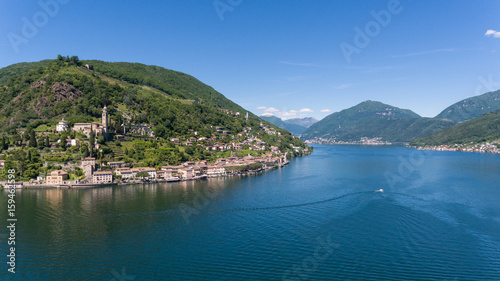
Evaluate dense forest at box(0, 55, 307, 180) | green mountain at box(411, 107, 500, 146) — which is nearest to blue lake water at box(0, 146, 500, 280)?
dense forest at box(0, 55, 307, 180)

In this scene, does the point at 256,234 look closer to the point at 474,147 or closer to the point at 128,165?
the point at 128,165

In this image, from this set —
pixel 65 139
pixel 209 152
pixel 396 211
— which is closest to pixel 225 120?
pixel 209 152

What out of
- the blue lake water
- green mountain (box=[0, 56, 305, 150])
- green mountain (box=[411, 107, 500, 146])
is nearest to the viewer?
the blue lake water

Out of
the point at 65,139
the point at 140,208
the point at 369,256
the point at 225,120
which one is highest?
the point at 225,120

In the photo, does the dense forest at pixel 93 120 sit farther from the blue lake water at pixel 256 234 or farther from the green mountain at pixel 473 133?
the green mountain at pixel 473 133

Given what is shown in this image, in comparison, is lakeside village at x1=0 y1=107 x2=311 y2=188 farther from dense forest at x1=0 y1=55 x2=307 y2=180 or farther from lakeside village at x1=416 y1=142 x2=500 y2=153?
lakeside village at x1=416 y1=142 x2=500 y2=153

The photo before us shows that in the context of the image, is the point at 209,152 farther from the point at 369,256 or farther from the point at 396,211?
the point at 369,256

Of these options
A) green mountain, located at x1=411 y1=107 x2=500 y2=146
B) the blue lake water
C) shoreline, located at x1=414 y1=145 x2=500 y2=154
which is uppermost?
green mountain, located at x1=411 y1=107 x2=500 y2=146
